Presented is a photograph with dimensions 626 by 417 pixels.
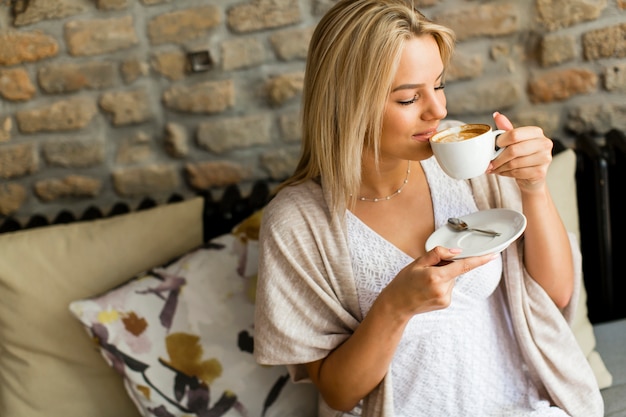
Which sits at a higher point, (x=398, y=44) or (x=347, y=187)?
(x=398, y=44)

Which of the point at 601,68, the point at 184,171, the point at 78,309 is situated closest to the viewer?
the point at 78,309

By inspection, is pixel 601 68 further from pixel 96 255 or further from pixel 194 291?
pixel 96 255

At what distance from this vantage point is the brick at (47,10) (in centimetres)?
225

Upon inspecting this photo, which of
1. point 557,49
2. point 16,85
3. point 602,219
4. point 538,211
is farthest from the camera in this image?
point 16,85

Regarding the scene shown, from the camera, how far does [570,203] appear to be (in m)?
1.93

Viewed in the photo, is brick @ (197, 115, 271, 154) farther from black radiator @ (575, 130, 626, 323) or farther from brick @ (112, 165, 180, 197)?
black radiator @ (575, 130, 626, 323)

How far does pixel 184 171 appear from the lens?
7.79 ft

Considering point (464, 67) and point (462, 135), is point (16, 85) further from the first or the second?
point (462, 135)

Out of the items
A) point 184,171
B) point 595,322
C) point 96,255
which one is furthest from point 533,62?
point 96,255

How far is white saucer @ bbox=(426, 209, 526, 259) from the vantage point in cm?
134

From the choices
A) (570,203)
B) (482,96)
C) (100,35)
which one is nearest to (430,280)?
(570,203)

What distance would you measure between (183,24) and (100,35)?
257 millimetres

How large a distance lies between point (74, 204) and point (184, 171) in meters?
0.39

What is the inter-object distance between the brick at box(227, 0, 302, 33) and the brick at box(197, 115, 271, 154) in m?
0.27
